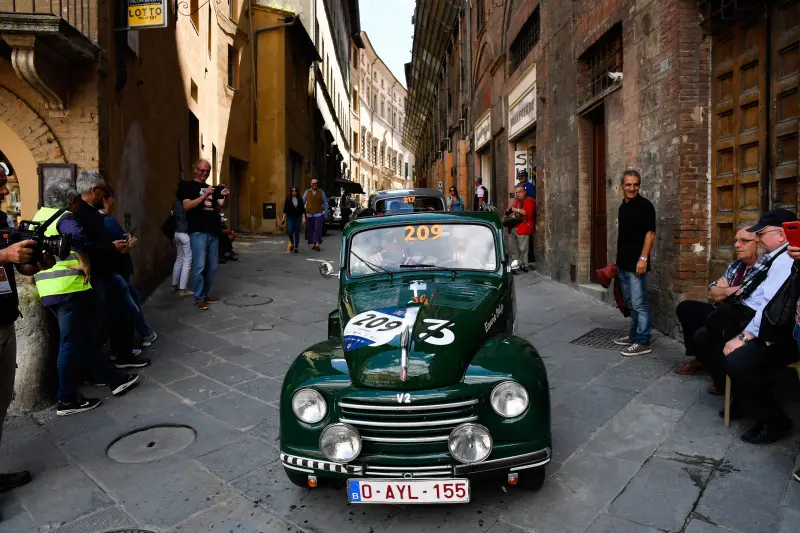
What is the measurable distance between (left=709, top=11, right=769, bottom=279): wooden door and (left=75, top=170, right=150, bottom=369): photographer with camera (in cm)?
591

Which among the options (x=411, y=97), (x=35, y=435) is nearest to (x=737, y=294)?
(x=35, y=435)

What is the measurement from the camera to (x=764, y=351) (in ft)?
11.9

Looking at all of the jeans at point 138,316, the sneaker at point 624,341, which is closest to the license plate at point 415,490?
the sneaker at point 624,341

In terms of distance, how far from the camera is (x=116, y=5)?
22.7 feet

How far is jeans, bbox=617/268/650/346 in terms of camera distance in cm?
570

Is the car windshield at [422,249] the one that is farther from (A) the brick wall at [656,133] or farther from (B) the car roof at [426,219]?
(A) the brick wall at [656,133]

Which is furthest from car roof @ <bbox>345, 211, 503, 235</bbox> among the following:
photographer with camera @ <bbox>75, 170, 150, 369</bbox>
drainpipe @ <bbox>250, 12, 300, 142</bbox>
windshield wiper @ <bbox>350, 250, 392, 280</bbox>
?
drainpipe @ <bbox>250, 12, 300, 142</bbox>

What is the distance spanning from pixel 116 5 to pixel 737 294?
7389mm

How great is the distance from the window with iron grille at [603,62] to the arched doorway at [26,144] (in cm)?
704

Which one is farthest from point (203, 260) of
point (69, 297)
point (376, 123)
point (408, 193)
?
point (376, 123)

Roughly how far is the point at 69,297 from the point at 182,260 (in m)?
4.39

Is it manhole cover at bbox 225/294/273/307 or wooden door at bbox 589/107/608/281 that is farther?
wooden door at bbox 589/107/608/281

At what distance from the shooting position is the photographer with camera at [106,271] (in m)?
4.67

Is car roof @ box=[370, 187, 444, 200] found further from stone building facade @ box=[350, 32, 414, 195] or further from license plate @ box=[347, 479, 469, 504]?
stone building facade @ box=[350, 32, 414, 195]
